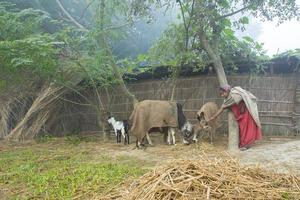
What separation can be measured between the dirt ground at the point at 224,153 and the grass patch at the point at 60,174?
0.59 metres

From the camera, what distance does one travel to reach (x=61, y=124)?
14.7 metres

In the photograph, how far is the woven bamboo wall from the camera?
419 inches

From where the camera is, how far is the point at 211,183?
12.5 ft

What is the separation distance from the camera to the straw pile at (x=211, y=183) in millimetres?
3715

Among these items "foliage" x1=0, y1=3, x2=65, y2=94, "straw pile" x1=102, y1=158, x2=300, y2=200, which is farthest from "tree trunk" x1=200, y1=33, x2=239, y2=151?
"straw pile" x1=102, y1=158, x2=300, y2=200

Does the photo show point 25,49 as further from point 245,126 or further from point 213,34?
point 245,126

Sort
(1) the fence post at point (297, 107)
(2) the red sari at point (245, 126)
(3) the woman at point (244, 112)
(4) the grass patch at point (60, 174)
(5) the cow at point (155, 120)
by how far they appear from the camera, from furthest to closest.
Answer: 1. (1) the fence post at point (297, 107)
2. (5) the cow at point (155, 120)
3. (2) the red sari at point (245, 126)
4. (3) the woman at point (244, 112)
5. (4) the grass patch at point (60, 174)

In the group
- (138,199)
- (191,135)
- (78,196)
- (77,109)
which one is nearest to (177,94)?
(191,135)

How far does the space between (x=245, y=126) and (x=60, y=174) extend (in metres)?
4.07

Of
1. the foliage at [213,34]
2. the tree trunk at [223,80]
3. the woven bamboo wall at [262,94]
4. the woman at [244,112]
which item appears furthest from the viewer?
the woven bamboo wall at [262,94]

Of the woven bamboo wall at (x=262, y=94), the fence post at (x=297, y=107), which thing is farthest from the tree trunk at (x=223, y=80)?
the fence post at (x=297, y=107)

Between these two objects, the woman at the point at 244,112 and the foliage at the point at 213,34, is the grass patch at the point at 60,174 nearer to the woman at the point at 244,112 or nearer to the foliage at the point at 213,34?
the woman at the point at 244,112

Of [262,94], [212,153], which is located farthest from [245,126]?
[262,94]

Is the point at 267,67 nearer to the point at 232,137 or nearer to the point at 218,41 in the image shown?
the point at 218,41
